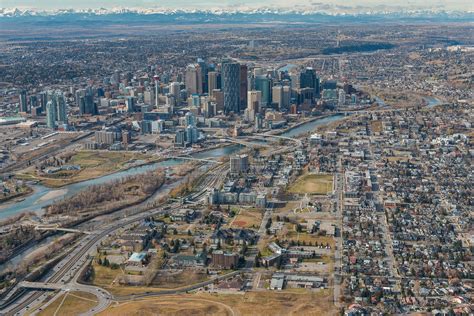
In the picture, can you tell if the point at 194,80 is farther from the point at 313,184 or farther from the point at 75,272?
the point at 75,272

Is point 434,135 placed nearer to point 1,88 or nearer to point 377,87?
point 377,87

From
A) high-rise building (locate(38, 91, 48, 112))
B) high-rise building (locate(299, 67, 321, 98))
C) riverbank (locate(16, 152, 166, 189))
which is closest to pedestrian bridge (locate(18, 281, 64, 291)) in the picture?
riverbank (locate(16, 152, 166, 189))

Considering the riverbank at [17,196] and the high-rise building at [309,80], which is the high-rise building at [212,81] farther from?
the riverbank at [17,196]

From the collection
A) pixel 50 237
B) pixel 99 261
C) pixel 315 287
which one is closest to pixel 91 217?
pixel 50 237

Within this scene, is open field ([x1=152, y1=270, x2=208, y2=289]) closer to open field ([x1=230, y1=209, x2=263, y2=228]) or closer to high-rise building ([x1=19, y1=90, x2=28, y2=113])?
open field ([x1=230, y1=209, x2=263, y2=228])

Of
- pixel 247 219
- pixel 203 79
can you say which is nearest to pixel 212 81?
pixel 203 79

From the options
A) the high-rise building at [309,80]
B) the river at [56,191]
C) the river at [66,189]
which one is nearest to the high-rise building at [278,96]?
the high-rise building at [309,80]
